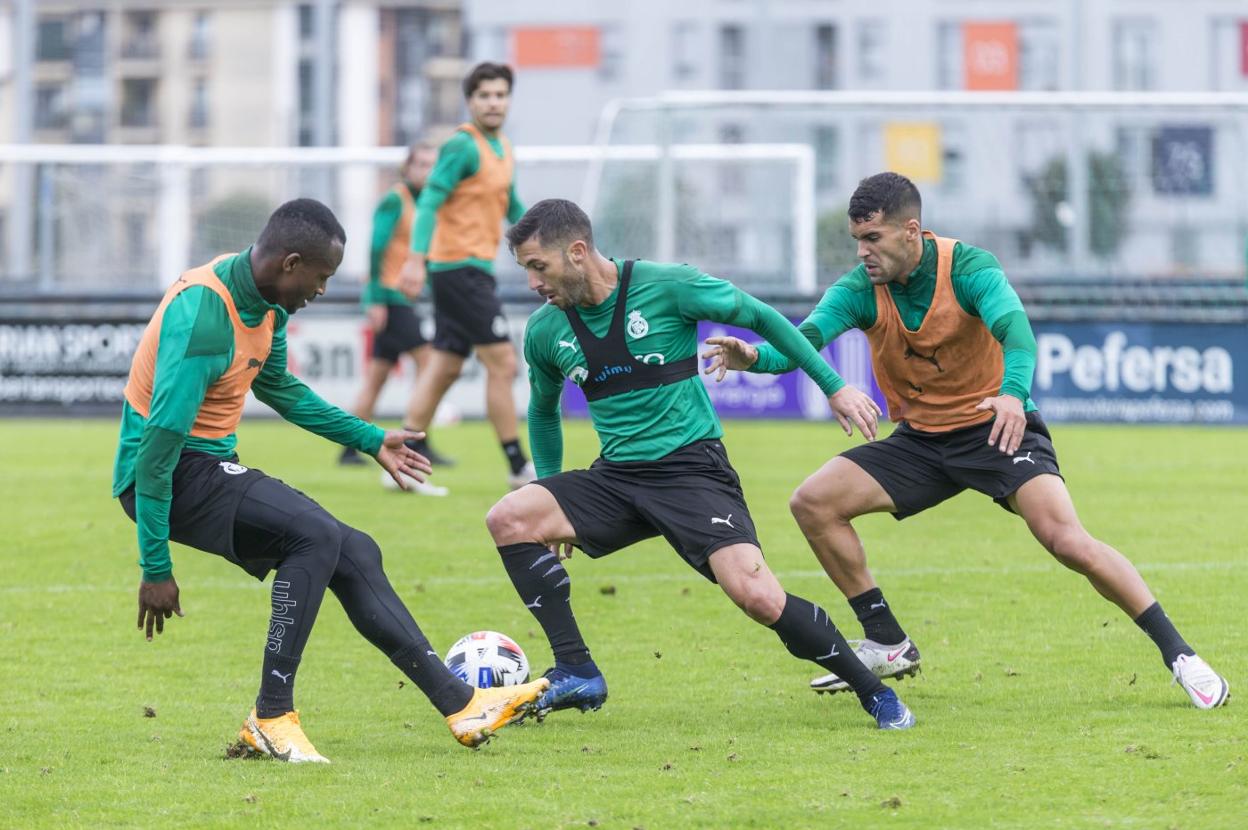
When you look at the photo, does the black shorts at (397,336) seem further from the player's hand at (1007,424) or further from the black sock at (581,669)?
the player's hand at (1007,424)

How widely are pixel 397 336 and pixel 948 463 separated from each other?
7528 millimetres

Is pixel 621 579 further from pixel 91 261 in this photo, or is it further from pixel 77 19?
→ pixel 77 19

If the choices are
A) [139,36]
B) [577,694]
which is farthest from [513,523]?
[139,36]

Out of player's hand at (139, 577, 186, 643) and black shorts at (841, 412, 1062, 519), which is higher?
black shorts at (841, 412, 1062, 519)

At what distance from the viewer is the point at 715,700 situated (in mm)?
6473

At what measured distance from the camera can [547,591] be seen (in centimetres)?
630

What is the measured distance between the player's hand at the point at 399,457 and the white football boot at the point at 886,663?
164 centimetres

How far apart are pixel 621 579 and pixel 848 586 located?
2.52 meters

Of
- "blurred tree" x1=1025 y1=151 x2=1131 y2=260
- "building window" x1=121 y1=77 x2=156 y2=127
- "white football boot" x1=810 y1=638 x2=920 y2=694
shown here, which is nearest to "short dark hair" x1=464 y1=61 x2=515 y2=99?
"white football boot" x1=810 y1=638 x2=920 y2=694

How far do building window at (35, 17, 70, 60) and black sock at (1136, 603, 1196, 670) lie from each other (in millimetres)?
96441

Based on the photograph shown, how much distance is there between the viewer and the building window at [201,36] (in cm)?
9631

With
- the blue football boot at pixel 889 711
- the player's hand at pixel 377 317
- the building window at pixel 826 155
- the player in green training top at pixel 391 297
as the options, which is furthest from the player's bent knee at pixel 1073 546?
the building window at pixel 826 155

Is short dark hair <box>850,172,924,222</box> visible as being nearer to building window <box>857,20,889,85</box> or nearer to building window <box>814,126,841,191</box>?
building window <box>814,126,841,191</box>

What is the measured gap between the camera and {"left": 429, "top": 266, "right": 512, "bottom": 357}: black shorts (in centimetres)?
1187
